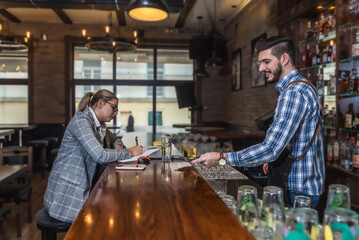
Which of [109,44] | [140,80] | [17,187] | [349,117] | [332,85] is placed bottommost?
[17,187]

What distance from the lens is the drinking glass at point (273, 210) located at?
806 millimetres

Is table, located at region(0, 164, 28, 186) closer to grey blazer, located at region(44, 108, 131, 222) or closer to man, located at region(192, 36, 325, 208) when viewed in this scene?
grey blazer, located at region(44, 108, 131, 222)

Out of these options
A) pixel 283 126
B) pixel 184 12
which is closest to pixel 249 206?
pixel 283 126

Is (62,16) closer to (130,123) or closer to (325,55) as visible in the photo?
(130,123)

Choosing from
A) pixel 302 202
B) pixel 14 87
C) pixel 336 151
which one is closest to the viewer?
pixel 302 202

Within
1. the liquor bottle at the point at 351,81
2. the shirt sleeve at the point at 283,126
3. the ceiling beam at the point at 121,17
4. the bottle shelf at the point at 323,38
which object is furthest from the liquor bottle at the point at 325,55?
the ceiling beam at the point at 121,17

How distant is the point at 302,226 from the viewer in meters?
0.71

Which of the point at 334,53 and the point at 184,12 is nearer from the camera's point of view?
the point at 334,53

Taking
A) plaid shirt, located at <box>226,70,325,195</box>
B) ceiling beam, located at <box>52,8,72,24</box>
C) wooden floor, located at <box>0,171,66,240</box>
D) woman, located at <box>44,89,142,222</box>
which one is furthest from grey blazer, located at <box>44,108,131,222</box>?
ceiling beam, located at <box>52,8,72,24</box>

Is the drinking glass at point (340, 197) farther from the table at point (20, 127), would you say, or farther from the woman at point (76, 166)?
the table at point (20, 127)

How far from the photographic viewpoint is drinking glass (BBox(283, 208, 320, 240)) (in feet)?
2.33

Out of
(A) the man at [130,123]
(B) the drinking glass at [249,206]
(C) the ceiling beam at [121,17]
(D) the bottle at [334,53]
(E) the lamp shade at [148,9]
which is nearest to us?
(B) the drinking glass at [249,206]

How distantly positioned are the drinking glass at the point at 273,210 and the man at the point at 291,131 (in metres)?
0.61

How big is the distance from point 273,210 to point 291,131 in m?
0.72
